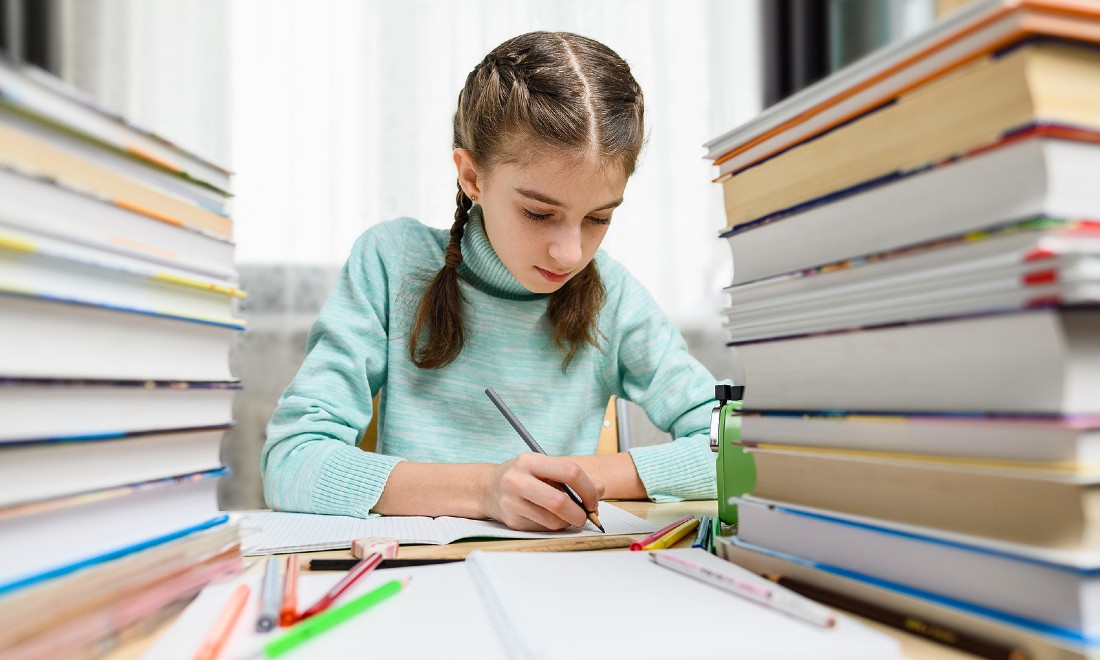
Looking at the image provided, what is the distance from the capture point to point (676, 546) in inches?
22.7

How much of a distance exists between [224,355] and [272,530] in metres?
0.27

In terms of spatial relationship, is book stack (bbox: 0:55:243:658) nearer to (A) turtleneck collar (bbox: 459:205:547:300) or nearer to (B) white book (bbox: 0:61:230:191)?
(B) white book (bbox: 0:61:230:191)

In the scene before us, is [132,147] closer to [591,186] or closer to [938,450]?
[938,450]

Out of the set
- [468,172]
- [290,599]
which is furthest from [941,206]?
[468,172]

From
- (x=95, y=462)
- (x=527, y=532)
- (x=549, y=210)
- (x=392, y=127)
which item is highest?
(x=392, y=127)

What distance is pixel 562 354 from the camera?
1.20m

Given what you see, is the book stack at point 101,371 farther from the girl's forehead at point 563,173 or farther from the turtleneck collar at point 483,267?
the turtleneck collar at point 483,267

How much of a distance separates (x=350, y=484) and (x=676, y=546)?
14.6 inches

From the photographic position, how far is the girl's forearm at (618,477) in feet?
2.97

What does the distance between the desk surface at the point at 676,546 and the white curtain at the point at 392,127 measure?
138 centimetres

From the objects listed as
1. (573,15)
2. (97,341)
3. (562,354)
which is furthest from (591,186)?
(573,15)

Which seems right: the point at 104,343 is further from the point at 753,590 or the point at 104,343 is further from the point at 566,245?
the point at 566,245

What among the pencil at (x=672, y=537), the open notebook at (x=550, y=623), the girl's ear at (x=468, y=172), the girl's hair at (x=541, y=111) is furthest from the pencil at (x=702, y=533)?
the girl's ear at (x=468, y=172)

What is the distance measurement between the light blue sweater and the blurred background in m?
0.90
